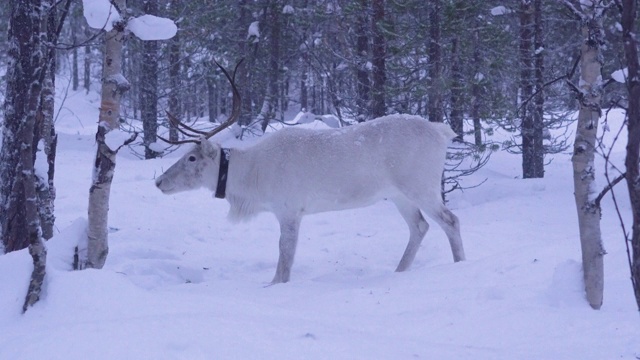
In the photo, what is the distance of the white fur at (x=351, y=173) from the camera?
6.57m

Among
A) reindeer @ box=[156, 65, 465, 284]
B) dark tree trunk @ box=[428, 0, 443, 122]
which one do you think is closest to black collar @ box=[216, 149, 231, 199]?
reindeer @ box=[156, 65, 465, 284]

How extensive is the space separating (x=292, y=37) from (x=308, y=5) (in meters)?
1.05

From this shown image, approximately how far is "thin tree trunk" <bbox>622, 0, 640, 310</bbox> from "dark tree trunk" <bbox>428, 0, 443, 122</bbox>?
756 cm

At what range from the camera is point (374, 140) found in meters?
6.63

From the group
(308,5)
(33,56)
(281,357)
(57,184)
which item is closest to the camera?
(281,357)

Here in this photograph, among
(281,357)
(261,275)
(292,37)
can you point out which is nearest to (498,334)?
(281,357)

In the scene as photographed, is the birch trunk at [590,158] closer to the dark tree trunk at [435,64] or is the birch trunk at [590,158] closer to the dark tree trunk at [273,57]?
the dark tree trunk at [435,64]

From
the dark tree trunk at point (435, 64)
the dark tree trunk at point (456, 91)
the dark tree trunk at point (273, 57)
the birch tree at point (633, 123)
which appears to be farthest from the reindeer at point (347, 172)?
the dark tree trunk at point (273, 57)

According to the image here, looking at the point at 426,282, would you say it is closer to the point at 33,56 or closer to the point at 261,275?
the point at 261,275

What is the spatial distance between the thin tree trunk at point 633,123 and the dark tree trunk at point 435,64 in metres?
7.56

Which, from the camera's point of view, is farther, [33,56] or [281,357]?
[33,56]

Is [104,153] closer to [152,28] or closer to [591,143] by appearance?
[152,28]

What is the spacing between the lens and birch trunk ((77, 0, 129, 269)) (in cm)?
483

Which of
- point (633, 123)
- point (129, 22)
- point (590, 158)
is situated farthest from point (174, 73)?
point (633, 123)
